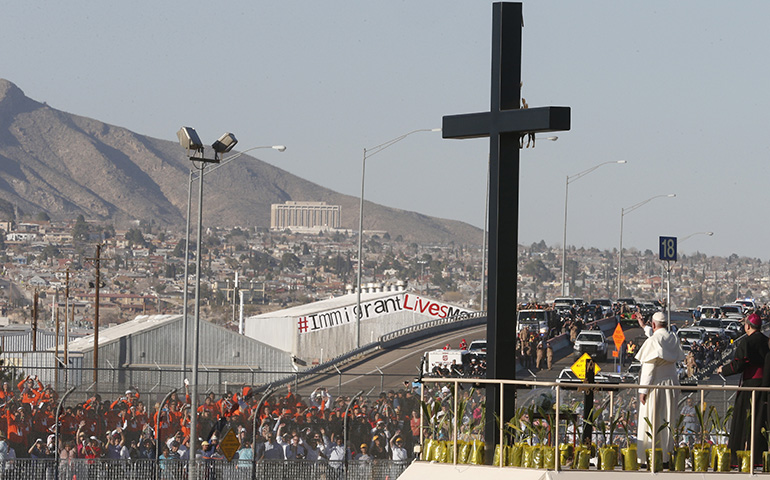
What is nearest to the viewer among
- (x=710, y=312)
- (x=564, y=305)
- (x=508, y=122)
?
(x=508, y=122)

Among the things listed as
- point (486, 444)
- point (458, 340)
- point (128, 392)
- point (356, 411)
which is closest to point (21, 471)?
point (128, 392)

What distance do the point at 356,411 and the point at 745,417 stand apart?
9492 millimetres

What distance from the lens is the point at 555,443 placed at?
10.8 metres

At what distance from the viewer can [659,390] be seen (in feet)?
37.9

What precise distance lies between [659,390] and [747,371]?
1239 mm

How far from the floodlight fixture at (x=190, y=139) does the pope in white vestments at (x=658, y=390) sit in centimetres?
1345

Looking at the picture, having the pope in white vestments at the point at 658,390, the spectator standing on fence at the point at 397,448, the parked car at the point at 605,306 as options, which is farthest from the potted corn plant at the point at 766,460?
the parked car at the point at 605,306

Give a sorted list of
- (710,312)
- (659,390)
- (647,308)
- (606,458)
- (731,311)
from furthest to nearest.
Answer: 1. (647,308)
2. (710,312)
3. (731,311)
4. (659,390)
5. (606,458)

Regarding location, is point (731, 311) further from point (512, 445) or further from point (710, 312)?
point (512, 445)

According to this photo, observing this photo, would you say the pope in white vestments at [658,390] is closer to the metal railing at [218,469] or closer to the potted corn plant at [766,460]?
the potted corn plant at [766,460]

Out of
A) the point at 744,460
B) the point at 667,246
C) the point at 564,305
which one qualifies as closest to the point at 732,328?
the point at 564,305

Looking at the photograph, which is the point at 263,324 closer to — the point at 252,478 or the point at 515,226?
the point at 252,478

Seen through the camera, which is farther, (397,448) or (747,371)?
(397,448)

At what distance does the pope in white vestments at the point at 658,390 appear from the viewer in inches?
444
